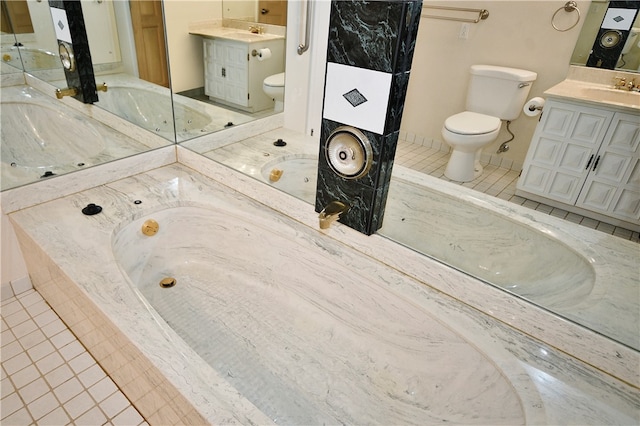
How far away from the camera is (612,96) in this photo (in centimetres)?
125

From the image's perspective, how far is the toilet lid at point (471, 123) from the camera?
1.60 metres

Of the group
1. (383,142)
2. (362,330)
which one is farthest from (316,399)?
(383,142)

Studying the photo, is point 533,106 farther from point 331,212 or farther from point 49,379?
point 49,379

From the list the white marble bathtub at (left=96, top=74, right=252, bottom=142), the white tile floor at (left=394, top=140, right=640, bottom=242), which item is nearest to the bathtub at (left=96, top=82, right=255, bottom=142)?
the white marble bathtub at (left=96, top=74, right=252, bottom=142)

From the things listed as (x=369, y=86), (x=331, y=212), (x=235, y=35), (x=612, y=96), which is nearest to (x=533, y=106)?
(x=612, y=96)

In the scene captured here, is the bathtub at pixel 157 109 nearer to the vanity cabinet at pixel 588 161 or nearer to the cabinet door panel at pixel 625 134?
the vanity cabinet at pixel 588 161

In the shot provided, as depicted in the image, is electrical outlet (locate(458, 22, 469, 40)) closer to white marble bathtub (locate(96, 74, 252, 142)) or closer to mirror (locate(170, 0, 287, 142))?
mirror (locate(170, 0, 287, 142))

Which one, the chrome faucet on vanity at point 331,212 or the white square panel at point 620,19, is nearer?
the white square panel at point 620,19

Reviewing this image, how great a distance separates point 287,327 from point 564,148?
1.28m

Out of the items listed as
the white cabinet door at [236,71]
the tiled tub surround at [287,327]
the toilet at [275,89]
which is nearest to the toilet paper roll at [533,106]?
the tiled tub surround at [287,327]

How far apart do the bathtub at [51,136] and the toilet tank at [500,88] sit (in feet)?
5.61

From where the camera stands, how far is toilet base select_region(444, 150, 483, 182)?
168cm

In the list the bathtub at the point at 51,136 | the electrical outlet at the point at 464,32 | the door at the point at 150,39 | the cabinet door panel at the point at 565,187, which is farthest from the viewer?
the door at the point at 150,39

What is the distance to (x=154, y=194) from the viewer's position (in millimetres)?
1913
